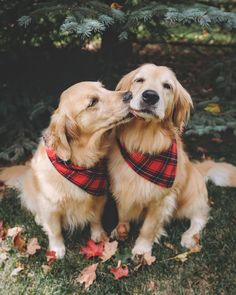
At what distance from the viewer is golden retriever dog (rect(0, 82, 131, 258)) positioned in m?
A: 2.82

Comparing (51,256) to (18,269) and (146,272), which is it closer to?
(18,269)

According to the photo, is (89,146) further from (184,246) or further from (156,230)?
(184,246)

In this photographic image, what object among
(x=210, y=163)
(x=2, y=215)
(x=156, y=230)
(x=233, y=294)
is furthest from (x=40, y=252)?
(x=210, y=163)

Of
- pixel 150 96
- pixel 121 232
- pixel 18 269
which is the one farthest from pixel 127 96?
pixel 18 269

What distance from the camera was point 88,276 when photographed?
10.0 feet

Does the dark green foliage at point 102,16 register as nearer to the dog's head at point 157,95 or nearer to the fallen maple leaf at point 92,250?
the dog's head at point 157,95

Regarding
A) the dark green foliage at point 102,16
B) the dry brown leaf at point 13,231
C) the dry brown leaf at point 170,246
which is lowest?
the dry brown leaf at point 170,246

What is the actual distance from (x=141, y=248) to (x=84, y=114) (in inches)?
48.6

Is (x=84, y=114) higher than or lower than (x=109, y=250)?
higher

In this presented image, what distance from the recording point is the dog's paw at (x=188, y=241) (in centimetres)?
338

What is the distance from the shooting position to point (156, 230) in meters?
3.38

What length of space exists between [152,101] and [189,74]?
9.69 feet

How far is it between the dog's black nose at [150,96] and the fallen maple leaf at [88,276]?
53.1 inches

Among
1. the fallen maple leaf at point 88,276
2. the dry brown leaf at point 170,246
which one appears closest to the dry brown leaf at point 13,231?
the fallen maple leaf at point 88,276
